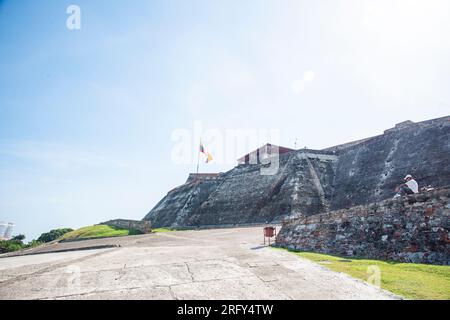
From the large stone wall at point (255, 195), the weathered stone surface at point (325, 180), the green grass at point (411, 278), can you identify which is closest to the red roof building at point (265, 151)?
the large stone wall at point (255, 195)

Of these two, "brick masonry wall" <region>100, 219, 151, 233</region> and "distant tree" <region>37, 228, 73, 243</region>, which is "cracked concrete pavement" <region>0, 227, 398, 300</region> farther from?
"distant tree" <region>37, 228, 73, 243</region>

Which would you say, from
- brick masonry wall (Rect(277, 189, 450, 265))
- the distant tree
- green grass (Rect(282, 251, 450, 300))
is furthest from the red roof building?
green grass (Rect(282, 251, 450, 300))

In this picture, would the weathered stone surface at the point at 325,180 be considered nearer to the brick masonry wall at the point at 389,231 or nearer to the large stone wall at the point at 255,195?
the large stone wall at the point at 255,195

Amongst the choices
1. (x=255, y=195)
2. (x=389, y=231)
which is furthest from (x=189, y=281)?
(x=255, y=195)

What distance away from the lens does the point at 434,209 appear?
20.0 ft

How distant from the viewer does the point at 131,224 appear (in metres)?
21.3

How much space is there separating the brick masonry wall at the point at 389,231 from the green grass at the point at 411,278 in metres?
0.86

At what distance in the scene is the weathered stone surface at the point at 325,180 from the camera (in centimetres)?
1784

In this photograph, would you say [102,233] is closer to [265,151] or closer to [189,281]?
[189,281]

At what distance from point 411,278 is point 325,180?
65.5ft

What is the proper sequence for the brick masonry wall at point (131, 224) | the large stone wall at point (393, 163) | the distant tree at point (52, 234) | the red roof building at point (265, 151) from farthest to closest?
1. the red roof building at point (265, 151)
2. the distant tree at point (52, 234)
3. the brick masonry wall at point (131, 224)
4. the large stone wall at point (393, 163)
